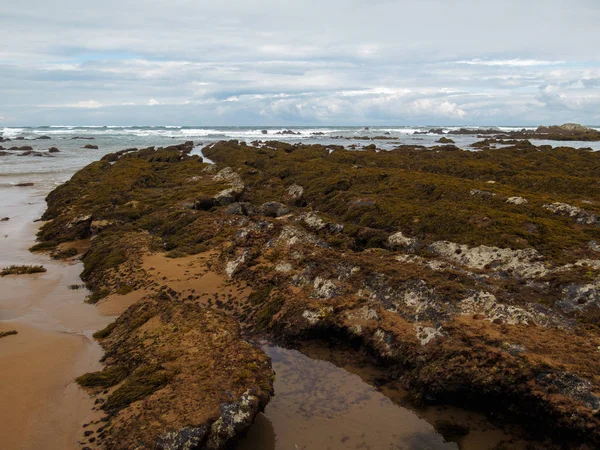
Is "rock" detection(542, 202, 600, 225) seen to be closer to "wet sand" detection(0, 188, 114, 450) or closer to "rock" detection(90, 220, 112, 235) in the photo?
"wet sand" detection(0, 188, 114, 450)

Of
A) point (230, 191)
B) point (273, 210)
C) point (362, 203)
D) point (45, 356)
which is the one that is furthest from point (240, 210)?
point (45, 356)

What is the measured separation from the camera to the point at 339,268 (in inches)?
395

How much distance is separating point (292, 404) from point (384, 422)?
60.1 inches

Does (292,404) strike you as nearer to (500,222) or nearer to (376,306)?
(376,306)

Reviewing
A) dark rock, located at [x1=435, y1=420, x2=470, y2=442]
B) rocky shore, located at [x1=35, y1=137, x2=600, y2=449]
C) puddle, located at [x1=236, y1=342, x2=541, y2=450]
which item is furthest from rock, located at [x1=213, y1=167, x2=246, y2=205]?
dark rock, located at [x1=435, y1=420, x2=470, y2=442]

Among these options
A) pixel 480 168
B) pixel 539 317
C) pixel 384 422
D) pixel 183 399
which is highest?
pixel 480 168

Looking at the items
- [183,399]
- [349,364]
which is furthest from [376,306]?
[183,399]

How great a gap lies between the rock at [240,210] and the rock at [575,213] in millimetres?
11495

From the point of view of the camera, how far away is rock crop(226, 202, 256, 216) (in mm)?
17141

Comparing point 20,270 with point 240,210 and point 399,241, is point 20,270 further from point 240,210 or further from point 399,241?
point 399,241

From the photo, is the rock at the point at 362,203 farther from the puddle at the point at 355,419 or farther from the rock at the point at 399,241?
the puddle at the point at 355,419

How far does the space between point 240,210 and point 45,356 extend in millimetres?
9853

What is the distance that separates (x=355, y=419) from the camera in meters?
6.55

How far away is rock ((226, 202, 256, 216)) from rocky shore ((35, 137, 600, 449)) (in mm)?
90
